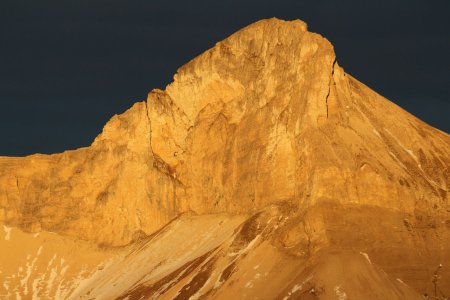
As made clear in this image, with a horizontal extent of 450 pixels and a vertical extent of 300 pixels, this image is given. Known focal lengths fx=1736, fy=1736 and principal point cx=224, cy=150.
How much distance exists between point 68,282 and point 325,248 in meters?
32.3

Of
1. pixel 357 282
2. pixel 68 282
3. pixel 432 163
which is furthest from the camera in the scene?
pixel 68 282

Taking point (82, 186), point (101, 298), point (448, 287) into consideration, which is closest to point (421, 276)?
point (448, 287)

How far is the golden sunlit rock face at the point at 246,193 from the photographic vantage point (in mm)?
128875

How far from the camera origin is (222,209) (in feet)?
477

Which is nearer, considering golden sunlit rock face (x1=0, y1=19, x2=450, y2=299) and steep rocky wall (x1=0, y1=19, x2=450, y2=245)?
golden sunlit rock face (x1=0, y1=19, x2=450, y2=299)

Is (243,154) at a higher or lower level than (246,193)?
higher

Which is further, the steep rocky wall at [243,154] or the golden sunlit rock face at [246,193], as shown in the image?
the steep rocky wall at [243,154]

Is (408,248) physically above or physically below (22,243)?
below

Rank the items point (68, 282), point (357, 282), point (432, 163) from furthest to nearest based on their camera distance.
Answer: point (68, 282) → point (432, 163) → point (357, 282)

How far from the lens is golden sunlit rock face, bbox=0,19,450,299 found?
423 ft

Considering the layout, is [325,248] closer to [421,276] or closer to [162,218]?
[421,276]

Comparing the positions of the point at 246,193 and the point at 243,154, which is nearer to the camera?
the point at 246,193

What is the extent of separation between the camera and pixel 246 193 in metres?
142

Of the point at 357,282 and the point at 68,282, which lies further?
Answer: the point at 68,282
